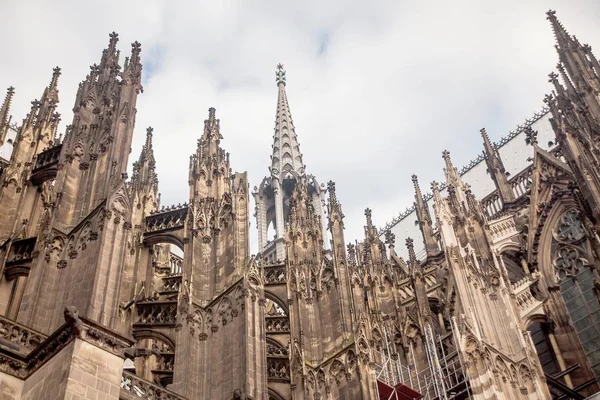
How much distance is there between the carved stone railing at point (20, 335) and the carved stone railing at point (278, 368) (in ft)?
30.8

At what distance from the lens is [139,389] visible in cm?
1432

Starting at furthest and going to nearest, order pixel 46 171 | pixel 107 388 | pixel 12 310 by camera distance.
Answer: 1. pixel 46 171
2. pixel 12 310
3. pixel 107 388

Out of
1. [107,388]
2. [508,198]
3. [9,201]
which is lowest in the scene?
[107,388]

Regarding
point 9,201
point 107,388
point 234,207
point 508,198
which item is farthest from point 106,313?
point 508,198

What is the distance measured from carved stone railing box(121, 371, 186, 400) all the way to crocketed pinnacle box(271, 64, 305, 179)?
112 ft

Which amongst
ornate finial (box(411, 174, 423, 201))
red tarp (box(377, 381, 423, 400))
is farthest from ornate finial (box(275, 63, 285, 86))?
red tarp (box(377, 381, 423, 400))

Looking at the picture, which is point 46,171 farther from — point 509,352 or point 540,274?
point 540,274

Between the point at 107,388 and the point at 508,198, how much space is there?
25676 millimetres

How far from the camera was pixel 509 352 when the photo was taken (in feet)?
72.3

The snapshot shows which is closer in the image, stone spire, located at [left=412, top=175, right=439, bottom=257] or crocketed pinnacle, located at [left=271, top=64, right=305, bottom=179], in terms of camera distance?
stone spire, located at [left=412, top=175, right=439, bottom=257]

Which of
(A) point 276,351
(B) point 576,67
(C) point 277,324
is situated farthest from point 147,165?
(B) point 576,67

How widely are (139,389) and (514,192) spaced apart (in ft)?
82.5

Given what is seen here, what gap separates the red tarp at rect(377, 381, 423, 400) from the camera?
2198 cm

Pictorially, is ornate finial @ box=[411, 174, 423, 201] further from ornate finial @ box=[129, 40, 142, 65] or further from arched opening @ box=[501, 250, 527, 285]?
ornate finial @ box=[129, 40, 142, 65]
